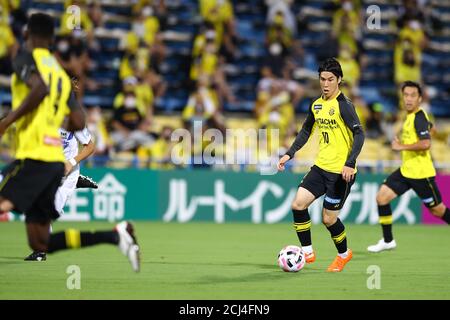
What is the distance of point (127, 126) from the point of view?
20.6m

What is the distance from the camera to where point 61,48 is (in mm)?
21016

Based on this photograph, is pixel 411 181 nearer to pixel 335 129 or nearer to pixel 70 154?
pixel 335 129

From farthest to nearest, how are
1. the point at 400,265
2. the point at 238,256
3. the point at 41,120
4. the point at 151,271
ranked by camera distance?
the point at 238,256, the point at 400,265, the point at 151,271, the point at 41,120

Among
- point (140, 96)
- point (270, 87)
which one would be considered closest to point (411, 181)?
point (270, 87)

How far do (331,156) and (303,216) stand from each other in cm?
79

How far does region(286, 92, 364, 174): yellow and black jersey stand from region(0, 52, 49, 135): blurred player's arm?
4.17m

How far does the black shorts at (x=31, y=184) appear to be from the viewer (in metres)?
8.24

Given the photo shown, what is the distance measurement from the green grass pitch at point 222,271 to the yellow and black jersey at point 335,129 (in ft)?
4.23

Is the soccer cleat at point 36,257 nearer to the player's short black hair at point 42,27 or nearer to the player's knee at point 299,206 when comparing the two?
the player's knee at point 299,206

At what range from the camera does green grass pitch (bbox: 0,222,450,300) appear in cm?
930

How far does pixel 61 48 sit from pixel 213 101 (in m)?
3.52

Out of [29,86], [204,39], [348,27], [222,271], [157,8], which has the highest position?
[157,8]

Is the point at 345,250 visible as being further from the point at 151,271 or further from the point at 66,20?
the point at 66,20
